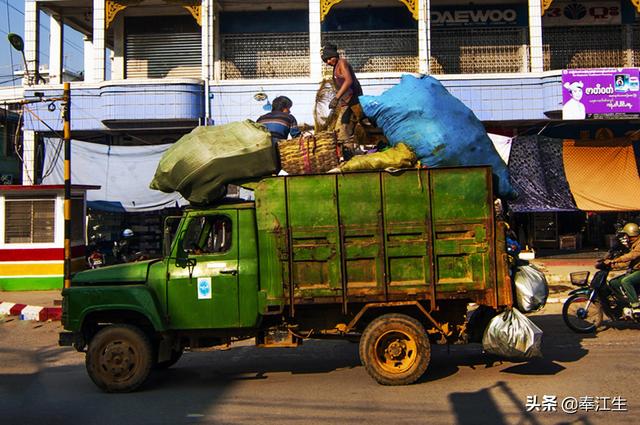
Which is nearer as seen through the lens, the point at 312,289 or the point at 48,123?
the point at 312,289

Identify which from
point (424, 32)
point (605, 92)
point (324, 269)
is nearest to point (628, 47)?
point (605, 92)

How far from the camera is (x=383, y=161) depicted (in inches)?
239

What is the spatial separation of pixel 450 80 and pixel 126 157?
8.72 m

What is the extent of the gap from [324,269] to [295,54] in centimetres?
1222

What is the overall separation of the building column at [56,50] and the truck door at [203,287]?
13.2 m

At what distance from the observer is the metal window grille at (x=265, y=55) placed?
55.6ft

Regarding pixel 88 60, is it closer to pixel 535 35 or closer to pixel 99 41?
pixel 99 41

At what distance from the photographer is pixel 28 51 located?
53.7 feet

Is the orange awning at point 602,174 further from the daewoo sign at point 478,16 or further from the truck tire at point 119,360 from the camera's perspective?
the truck tire at point 119,360

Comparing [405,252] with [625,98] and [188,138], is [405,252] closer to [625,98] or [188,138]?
[188,138]

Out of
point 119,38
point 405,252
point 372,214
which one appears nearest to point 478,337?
point 405,252

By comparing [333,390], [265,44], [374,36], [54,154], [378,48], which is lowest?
[333,390]

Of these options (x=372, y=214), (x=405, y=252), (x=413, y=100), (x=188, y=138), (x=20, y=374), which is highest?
(x=413, y=100)

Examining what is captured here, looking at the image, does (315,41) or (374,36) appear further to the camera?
(374,36)
